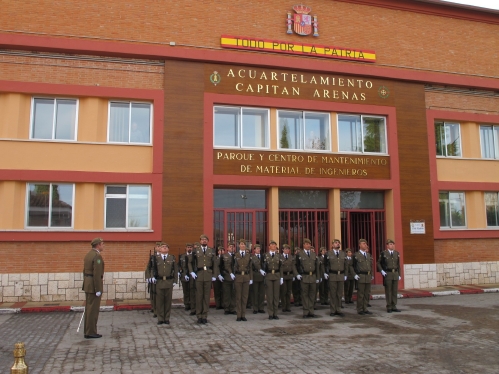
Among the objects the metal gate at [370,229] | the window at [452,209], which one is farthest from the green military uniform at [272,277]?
the window at [452,209]

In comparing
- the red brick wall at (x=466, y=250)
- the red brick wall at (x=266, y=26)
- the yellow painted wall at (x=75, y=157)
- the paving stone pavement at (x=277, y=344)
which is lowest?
the paving stone pavement at (x=277, y=344)

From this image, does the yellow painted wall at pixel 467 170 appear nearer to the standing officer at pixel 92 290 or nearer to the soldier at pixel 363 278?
the soldier at pixel 363 278

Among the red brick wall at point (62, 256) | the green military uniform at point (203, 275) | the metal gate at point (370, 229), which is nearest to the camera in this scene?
the green military uniform at point (203, 275)

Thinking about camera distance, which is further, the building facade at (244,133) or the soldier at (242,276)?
the building facade at (244,133)

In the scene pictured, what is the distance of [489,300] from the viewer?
1431 centimetres

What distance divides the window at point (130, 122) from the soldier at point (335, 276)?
6.91 m

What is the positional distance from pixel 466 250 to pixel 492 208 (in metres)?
2.26

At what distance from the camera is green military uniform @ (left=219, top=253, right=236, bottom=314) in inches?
493

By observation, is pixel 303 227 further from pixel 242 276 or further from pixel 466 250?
pixel 466 250

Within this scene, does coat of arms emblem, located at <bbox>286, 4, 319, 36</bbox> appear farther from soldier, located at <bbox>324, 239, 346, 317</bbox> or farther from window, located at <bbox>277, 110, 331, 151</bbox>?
soldier, located at <bbox>324, 239, 346, 317</bbox>

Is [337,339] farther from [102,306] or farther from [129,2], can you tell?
[129,2]

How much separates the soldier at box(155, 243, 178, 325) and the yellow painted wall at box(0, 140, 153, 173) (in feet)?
15.3

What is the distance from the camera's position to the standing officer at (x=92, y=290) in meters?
9.20

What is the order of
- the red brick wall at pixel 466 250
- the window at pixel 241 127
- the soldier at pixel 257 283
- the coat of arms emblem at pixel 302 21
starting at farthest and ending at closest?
the red brick wall at pixel 466 250
the coat of arms emblem at pixel 302 21
the window at pixel 241 127
the soldier at pixel 257 283
